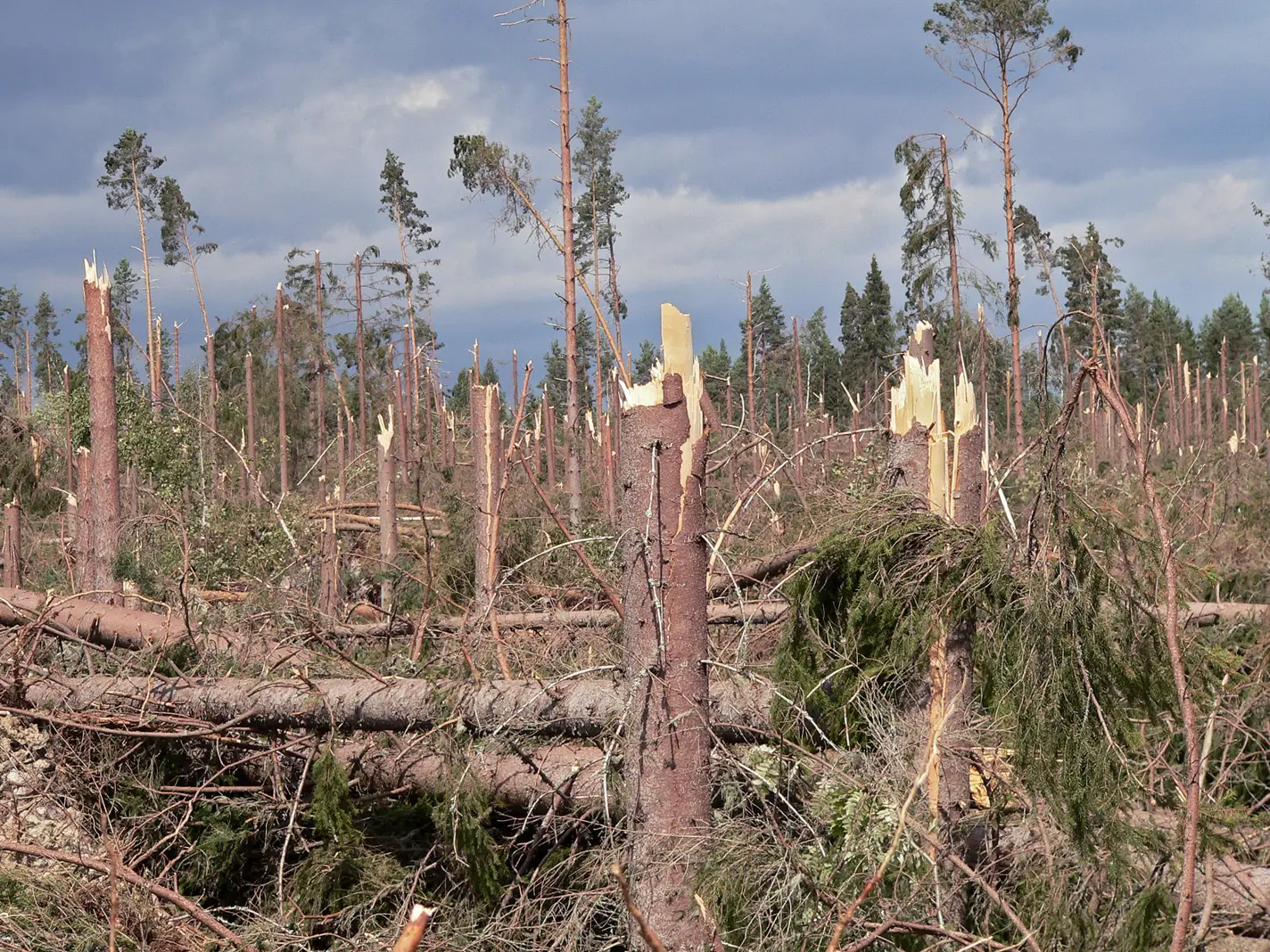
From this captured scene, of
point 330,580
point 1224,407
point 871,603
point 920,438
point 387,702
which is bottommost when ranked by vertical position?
point 387,702

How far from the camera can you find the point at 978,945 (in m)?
3.02

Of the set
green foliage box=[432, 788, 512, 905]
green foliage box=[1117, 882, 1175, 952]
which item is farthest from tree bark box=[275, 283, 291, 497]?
green foliage box=[1117, 882, 1175, 952]

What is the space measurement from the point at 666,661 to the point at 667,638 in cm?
8

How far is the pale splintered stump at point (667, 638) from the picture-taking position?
3506mm

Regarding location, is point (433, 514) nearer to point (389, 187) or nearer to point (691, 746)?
point (691, 746)

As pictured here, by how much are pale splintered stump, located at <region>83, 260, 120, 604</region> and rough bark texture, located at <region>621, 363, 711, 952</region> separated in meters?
7.21

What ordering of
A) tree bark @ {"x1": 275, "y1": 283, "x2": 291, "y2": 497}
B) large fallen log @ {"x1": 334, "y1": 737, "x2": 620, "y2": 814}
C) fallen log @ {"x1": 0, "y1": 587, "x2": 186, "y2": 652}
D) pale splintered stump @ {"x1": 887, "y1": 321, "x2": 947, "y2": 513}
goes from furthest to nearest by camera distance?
1. tree bark @ {"x1": 275, "y1": 283, "x2": 291, "y2": 497}
2. fallen log @ {"x1": 0, "y1": 587, "x2": 186, "y2": 652}
3. large fallen log @ {"x1": 334, "y1": 737, "x2": 620, "y2": 814}
4. pale splintered stump @ {"x1": 887, "y1": 321, "x2": 947, "y2": 513}

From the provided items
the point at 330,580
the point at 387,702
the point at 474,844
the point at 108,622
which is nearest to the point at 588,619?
the point at 387,702

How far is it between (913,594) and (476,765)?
2.08 meters

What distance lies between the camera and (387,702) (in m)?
4.75

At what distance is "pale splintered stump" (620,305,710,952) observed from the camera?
3506 mm

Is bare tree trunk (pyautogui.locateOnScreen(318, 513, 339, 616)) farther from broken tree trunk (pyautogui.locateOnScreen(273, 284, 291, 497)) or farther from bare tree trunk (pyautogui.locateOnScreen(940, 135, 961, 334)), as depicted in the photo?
broken tree trunk (pyautogui.locateOnScreen(273, 284, 291, 497))

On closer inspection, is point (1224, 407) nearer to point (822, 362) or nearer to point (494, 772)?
point (822, 362)

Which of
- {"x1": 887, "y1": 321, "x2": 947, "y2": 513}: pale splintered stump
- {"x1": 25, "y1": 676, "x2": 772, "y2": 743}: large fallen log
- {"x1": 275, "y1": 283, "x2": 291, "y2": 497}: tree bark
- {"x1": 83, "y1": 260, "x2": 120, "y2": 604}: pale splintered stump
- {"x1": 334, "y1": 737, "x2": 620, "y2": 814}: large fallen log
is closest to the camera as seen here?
{"x1": 887, "y1": 321, "x2": 947, "y2": 513}: pale splintered stump
